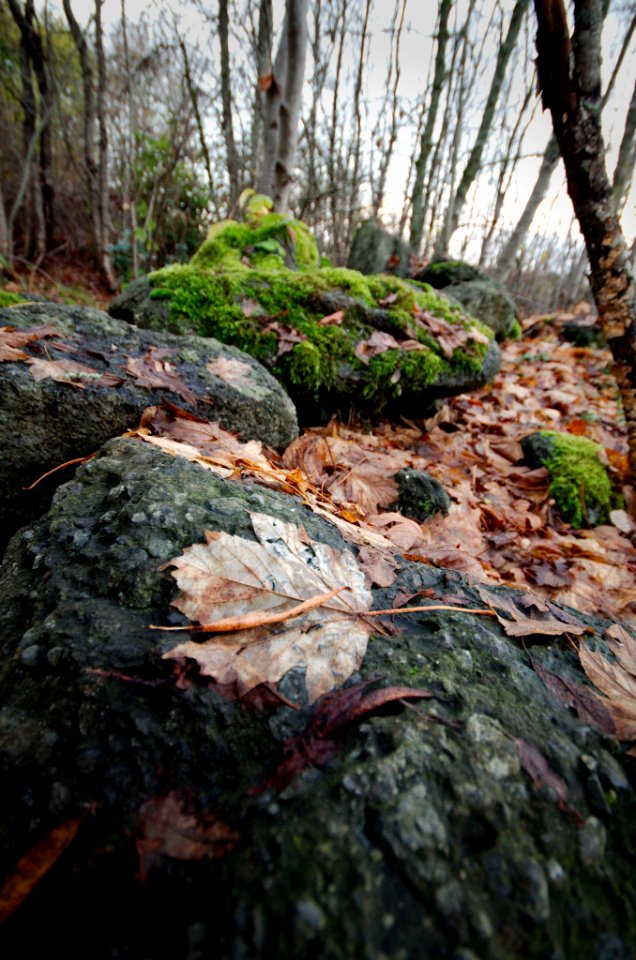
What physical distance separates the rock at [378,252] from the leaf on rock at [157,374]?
25.4ft

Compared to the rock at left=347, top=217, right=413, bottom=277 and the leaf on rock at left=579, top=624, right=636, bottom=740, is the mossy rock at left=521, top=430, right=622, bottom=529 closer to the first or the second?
the leaf on rock at left=579, top=624, right=636, bottom=740

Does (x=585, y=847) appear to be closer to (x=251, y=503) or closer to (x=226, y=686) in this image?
(x=226, y=686)

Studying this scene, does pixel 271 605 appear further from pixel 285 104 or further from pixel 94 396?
pixel 285 104

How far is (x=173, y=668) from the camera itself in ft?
2.42

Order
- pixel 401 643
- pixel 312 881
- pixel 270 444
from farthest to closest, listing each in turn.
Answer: pixel 270 444
pixel 401 643
pixel 312 881

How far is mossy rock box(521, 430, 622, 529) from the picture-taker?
3.20 m

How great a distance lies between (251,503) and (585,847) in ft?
3.13

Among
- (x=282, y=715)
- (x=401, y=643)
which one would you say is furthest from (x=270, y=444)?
(x=282, y=715)

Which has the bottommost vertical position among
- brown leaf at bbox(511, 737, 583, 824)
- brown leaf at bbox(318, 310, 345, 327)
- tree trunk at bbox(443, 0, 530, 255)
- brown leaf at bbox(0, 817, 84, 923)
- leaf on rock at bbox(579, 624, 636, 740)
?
brown leaf at bbox(0, 817, 84, 923)

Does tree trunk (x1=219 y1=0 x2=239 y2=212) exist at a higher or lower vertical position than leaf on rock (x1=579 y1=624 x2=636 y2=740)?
higher

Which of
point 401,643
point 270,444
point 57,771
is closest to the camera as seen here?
point 57,771

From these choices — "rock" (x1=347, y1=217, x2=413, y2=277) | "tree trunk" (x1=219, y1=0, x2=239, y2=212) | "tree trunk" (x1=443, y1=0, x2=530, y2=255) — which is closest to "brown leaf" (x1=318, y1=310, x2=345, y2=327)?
"rock" (x1=347, y1=217, x2=413, y2=277)

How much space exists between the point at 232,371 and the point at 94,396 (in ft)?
2.64

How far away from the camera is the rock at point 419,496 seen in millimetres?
2379
